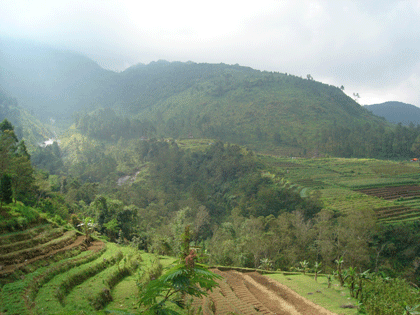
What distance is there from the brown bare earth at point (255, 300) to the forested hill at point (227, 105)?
252ft

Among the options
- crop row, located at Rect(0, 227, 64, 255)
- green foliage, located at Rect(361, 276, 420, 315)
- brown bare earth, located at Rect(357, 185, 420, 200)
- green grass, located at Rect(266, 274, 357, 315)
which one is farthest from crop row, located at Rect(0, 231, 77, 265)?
brown bare earth, located at Rect(357, 185, 420, 200)

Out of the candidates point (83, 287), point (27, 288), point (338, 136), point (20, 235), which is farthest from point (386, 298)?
point (338, 136)

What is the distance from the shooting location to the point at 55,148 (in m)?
90.6

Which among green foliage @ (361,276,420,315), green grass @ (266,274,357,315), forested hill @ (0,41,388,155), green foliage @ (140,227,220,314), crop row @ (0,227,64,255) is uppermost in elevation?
forested hill @ (0,41,388,155)

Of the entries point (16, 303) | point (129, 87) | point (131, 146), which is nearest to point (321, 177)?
point (16, 303)

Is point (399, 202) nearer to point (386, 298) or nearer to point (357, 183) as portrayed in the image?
point (357, 183)

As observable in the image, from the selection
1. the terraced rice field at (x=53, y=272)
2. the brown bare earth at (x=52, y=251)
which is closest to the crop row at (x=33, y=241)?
the terraced rice field at (x=53, y=272)

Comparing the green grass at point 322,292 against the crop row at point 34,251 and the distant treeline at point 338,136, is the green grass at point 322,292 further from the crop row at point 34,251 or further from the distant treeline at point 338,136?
the distant treeline at point 338,136

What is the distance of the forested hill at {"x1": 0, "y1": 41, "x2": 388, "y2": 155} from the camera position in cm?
10062

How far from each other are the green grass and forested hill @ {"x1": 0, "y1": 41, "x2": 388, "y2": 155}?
74.2 metres

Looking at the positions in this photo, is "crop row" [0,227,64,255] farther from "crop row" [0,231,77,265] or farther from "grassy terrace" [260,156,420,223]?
"grassy terrace" [260,156,420,223]

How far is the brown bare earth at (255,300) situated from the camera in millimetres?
10438

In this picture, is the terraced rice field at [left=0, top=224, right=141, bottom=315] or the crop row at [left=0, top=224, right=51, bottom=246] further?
the crop row at [left=0, top=224, right=51, bottom=246]

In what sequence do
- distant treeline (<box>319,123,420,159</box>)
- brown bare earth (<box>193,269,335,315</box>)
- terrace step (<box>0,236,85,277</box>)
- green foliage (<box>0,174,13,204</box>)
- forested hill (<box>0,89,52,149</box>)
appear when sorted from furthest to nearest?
1. forested hill (<box>0,89,52,149</box>)
2. distant treeline (<box>319,123,420,159</box>)
3. green foliage (<box>0,174,13,204</box>)
4. brown bare earth (<box>193,269,335,315</box>)
5. terrace step (<box>0,236,85,277</box>)
